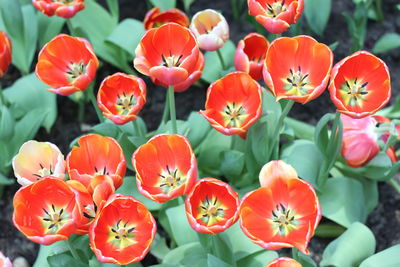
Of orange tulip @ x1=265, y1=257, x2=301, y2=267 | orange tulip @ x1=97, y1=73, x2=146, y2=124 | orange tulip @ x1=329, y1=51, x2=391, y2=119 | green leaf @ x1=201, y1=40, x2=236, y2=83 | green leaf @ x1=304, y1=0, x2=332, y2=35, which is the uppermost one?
orange tulip @ x1=329, y1=51, x2=391, y2=119

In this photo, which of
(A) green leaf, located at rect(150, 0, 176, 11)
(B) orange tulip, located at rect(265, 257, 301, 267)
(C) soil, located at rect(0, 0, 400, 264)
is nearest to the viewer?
(B) orange tulip, located at rect(265, 257, 301, 267)

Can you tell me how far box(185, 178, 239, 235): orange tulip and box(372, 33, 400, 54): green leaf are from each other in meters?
1.28

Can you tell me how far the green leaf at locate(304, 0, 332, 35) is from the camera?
2.42m

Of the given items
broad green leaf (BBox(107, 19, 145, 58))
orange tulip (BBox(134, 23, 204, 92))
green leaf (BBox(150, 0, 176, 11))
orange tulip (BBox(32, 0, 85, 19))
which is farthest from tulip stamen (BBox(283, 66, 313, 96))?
green leaf (BBox(150, 0, 176, 11))

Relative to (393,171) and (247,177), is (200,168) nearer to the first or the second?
(247,177)

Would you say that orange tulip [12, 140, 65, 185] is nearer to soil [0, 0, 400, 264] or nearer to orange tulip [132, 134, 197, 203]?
orange tulip [132, 134, 197, 203]

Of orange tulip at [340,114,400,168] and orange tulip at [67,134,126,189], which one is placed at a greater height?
orange tulip at [67,134,126,189]

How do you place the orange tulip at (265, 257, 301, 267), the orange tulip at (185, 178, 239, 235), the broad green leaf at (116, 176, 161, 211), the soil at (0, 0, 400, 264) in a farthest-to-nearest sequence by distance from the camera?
the soil at (0, 0, 400, 264), the broad green leaf at (116, 176, 161, 211), the orange tulip at (185, 178, 239, 235), the orange tulip at (265, 257, 301, 267)

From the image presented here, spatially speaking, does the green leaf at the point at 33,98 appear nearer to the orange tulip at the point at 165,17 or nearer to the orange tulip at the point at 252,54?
the orange tulip at the point at 165,17

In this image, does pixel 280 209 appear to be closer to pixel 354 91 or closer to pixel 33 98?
pixel 354 91

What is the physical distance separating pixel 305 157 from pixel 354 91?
40 centimetres

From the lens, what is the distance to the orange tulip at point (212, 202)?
58.1 inches

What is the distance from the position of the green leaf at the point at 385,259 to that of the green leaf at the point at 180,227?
1.58ft

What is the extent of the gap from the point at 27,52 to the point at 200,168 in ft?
2.62
